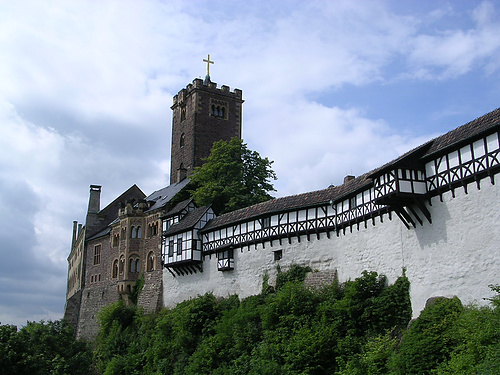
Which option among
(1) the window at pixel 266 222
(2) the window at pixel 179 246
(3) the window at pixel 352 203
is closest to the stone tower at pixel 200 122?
(2) the window at pixel 179 246

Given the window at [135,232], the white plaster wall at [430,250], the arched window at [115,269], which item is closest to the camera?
the white plaster wall at [430,250]

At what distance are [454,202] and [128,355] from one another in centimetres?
2627

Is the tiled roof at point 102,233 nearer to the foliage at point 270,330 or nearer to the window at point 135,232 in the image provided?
the window at point 135,232

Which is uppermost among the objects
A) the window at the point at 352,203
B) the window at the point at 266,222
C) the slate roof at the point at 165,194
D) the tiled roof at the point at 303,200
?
the slate roof at the point at 165,194

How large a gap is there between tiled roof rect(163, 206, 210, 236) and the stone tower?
1111cm

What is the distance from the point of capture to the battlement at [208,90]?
57312 mm

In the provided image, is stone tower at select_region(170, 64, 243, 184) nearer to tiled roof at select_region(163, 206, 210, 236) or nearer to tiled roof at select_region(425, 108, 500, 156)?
tiled roof at select_region(163, 206, 210, 236)

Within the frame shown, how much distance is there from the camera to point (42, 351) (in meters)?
37.3

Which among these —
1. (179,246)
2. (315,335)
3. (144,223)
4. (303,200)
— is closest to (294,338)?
(315,335)

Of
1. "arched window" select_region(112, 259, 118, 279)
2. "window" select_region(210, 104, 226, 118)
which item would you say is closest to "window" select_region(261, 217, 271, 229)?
A: "arched window" select_region(112, 259, 118, 279)

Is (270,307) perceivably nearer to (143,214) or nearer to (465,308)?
(465,308)

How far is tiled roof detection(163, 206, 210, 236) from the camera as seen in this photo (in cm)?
4119

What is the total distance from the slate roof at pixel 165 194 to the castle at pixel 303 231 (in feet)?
0.78

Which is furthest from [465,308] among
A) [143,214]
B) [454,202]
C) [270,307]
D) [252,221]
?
[143,214]
